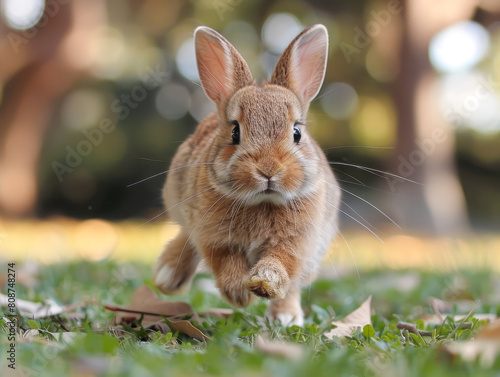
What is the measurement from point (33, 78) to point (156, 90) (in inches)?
104

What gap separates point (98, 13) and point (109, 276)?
7.67m

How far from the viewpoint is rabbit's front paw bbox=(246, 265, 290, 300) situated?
110 inches

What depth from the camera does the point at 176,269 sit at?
12.8ft

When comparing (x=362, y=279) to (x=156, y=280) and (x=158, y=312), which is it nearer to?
(x=156, y=280)

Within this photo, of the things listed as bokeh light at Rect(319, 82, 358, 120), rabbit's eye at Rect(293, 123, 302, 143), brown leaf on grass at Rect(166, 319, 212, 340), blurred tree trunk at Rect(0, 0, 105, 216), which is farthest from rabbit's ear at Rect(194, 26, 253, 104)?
bokeh light at Rect(319, 82, 358, 120)

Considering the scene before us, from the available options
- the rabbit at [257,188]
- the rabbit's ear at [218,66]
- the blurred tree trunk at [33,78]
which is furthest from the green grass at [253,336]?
the blurred tree trunk at [33,78]

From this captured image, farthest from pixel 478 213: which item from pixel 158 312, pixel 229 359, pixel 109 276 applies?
pixel 229 359

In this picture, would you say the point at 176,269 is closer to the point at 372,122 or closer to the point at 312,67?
the point at 312,67

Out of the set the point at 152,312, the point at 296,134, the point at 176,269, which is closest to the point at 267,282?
the point at 152,312

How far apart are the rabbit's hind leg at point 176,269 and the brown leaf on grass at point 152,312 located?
33 cm

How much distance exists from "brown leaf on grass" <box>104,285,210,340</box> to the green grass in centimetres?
9

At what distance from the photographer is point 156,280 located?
3910 mm

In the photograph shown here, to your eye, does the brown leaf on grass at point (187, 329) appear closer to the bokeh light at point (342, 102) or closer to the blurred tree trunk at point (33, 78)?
the blurred tree trunk at point (33, 78)

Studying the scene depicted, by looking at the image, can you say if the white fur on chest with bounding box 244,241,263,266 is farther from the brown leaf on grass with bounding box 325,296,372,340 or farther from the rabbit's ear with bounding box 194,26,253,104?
the rabbit's ear with bounding box 194,26,253,104
